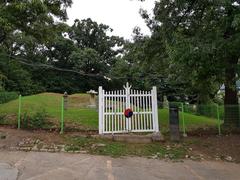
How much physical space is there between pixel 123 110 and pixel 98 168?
12.5ft

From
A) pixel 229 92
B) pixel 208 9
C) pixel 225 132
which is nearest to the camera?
pixel 208 9

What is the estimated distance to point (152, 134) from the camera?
1004cm

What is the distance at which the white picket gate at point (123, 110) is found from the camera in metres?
10.2

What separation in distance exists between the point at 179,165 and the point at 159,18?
6731 millimetres

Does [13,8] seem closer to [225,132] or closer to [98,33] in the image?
[225,132]

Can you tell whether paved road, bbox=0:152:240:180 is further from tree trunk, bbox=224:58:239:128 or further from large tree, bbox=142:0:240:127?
tree trunk, bbox=224:58:239:128

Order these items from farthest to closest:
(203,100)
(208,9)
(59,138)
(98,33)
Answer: (98,33), (203,100), (208,9), (59,138)

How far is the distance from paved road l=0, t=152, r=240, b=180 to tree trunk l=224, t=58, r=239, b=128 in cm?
374

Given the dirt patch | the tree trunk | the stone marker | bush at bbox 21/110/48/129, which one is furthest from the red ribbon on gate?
the stone marker

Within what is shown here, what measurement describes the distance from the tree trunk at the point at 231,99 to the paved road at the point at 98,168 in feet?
12.3

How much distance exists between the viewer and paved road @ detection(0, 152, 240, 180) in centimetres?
614

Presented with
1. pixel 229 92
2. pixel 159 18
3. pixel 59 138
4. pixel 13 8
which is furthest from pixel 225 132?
pixel 13 8

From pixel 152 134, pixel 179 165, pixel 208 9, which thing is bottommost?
pixel 179 165

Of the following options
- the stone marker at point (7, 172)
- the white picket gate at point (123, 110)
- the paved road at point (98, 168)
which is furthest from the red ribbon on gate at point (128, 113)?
the stone marker at point (7, 172)
